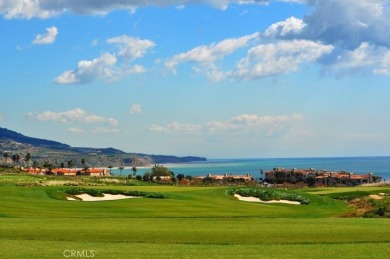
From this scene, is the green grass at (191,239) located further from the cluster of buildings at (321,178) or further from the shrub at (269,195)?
the cluster of buildings at (321,178)

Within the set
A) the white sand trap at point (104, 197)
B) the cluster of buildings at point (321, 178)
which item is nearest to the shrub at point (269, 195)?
the white sand trap at point (104, 197)

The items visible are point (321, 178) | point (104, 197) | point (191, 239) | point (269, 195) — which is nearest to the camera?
point (191, 239)

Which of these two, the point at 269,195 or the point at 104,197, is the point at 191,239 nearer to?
the point at 104,197

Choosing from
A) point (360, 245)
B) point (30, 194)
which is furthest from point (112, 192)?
point (360, 245)

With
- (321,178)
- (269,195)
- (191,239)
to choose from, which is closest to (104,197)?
(269,195)

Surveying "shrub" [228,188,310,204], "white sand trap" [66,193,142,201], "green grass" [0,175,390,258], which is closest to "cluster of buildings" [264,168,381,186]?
"shrub" [228,188,310,204]

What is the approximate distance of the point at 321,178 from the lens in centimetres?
15788

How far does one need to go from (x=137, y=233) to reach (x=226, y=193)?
44907 mm

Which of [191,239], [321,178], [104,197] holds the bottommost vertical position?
[104,197]

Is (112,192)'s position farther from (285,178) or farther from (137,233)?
(285,178)

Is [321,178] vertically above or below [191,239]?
above

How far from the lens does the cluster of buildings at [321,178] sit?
509ft

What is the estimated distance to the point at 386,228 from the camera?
3130cm

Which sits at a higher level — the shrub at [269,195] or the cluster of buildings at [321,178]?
the cluster of buildings at [321,178]
